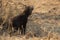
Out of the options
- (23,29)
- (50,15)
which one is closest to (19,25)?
(23,29)

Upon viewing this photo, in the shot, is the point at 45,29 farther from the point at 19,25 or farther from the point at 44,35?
the point at 19,25

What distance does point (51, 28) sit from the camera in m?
3.97

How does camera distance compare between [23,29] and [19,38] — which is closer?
[19,38]

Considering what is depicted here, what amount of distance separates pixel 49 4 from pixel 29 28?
1.23 meters

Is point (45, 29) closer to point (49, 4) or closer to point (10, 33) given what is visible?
point (10, 33)

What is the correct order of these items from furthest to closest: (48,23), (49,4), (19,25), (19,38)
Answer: (49,4) < (19,25) < (48,23) < (19,38)

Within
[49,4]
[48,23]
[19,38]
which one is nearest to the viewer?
[19,38]

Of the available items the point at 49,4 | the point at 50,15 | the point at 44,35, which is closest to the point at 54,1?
the point at 49,4

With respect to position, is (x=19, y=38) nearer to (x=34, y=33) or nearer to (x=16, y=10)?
(x=34, y=33)

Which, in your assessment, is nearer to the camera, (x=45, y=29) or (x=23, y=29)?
(x=45, y=29)

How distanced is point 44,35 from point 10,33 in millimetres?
588

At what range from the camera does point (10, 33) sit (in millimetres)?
4172

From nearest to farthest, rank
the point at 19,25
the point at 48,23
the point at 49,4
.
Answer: the point at 48,23 < the point at 19,25 < the point at 49,4

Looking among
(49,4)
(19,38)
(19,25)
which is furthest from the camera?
(49,4)
